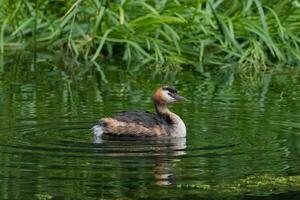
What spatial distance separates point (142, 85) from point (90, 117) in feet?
8.84

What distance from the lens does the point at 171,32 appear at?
49.2 ft

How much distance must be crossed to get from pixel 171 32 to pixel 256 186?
736cm

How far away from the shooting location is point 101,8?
597 inches

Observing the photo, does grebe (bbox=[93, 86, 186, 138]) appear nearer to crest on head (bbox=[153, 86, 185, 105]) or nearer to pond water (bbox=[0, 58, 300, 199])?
pond water (bbox=[0, 58, 300, 199])

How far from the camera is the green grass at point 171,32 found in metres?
14.9

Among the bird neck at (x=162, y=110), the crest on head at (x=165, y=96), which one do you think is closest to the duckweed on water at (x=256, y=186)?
the bird neck at (x=162, y=110)

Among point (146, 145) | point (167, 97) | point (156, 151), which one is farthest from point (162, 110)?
point (156, 151)

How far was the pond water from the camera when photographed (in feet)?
25.3

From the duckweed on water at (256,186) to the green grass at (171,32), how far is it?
6.68 metres

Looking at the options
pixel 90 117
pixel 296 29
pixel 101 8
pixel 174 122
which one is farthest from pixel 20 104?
pixel 296 29

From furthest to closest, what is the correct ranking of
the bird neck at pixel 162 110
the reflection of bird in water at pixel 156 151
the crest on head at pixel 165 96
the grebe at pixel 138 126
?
the crest on head at pixel 165 96, the bird neck at pixel 162 110, the grebe at pixel 138 126, the reflection of bird in water at pixel 156 151

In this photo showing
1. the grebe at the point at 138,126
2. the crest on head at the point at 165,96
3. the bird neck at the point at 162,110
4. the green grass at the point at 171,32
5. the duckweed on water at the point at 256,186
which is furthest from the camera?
the green grass at the point at 171,32

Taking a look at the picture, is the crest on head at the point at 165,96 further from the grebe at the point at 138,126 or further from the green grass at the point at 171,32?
the green grass at the point at 171,32

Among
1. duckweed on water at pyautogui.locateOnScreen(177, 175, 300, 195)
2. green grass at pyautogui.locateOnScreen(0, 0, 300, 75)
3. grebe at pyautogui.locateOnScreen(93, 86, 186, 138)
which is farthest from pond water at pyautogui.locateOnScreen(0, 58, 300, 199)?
green grass at pyautogui.locateOnScreen(0, 0, 300, 75)
